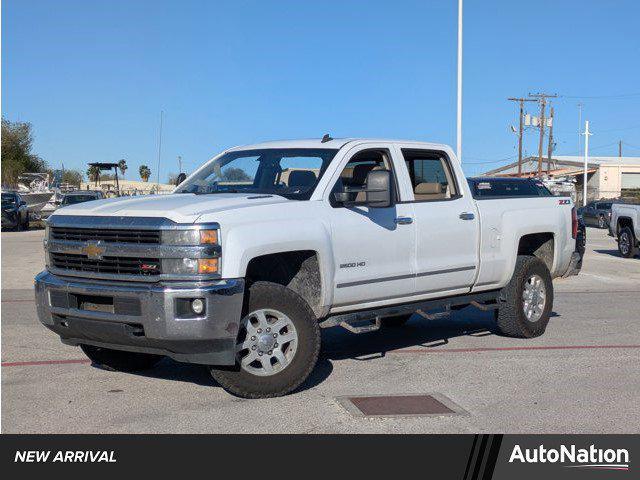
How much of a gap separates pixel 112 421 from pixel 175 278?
42.1 inches

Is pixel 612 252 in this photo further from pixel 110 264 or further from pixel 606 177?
pixel 606 177

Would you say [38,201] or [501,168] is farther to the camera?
[501,168]

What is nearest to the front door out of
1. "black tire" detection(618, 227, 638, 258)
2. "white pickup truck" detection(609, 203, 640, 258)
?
"white pickup truck" detection(609, 203, 640, 258)

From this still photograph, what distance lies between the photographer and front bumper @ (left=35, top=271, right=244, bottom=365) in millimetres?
6039

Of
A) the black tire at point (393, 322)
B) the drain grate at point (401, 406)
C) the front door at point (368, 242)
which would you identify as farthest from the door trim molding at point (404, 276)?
the black tire at point (393, 322)

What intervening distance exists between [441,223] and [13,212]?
102 feet

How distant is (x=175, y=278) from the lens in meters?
6.09

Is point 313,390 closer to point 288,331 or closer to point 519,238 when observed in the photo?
point 288,331

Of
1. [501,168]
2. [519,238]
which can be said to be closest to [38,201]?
[519,238]

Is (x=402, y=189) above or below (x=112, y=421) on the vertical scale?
above

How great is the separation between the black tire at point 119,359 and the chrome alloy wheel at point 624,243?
1722 centimetres

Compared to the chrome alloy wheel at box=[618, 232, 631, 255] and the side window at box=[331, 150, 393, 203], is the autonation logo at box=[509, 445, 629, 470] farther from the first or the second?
the chrome alloy wheel at box=[618, 232, 631, 255]

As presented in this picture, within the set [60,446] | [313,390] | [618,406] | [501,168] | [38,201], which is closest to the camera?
[60,446]

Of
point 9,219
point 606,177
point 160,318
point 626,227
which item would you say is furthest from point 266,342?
point 606,177
